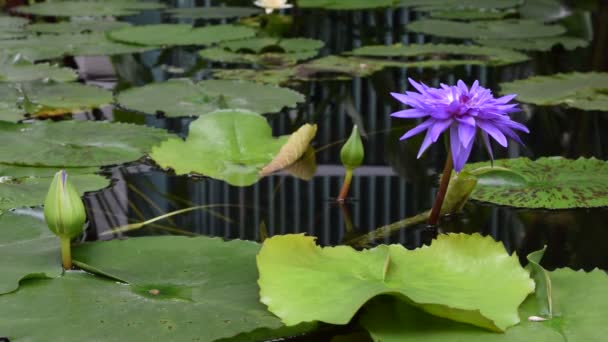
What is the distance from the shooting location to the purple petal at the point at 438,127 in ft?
3.21

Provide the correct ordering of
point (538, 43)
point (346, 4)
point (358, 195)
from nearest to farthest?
point (358, 195) → point (538, 43) → point (346, 4)

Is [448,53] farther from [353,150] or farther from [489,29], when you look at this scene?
[353,150]

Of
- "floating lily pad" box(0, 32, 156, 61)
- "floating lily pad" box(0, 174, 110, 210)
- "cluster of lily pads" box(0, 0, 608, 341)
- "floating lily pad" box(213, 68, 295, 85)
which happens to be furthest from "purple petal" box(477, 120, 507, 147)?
"floating lily pad" box(0, 32, 156, 61)

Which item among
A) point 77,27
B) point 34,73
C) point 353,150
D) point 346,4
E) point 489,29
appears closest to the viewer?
point 353,150

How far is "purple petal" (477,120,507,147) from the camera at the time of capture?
98 cm

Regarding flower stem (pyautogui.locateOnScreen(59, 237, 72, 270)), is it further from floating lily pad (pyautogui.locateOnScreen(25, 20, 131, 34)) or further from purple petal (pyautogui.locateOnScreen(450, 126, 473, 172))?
floating lily pad (pyautogui.locateOnScreen(25, 20, 131, 34))

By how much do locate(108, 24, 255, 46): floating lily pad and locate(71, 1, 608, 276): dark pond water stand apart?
82cm

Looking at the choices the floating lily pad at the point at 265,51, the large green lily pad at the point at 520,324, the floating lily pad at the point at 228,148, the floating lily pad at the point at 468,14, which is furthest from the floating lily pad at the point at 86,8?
the large green lily pad at the point at 520,324

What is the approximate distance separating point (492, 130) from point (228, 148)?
26.6 inches

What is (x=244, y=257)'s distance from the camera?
1.03 m

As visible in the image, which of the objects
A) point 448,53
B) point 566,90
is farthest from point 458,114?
point 448,53

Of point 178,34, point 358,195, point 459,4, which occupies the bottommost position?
point 358,195

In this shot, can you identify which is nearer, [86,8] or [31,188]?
[31,188]

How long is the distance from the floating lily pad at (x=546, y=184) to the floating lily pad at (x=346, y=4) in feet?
8.49
